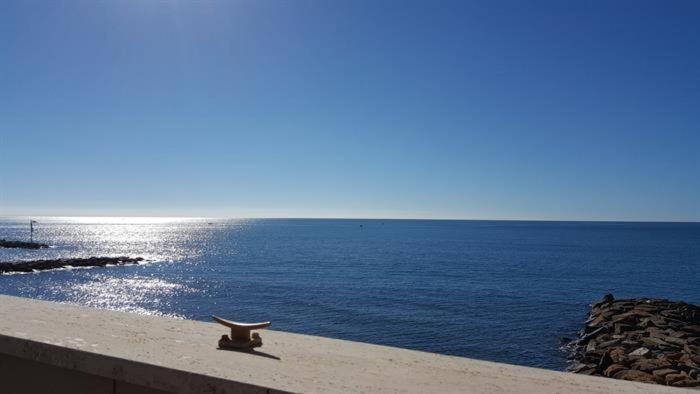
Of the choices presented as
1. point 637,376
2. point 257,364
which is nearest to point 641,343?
point 637,376

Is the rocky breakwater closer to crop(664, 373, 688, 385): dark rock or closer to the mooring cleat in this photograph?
crop(664, 373, 688, 385): dark rock

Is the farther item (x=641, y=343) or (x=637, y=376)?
(x=641, y=343)

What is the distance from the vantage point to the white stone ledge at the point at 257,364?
2.82 metres

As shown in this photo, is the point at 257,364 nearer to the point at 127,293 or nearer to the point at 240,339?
the point at 240,339

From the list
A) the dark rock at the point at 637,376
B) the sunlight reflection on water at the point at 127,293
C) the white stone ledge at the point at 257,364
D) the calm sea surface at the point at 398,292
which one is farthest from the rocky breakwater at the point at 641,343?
the sunlight reflection on water at the point at 127,293

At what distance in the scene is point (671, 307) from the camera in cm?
3300

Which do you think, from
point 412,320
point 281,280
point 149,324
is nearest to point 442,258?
point 281,280

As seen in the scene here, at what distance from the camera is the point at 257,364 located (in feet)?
10.6

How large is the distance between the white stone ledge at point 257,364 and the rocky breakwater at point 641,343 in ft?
49.5

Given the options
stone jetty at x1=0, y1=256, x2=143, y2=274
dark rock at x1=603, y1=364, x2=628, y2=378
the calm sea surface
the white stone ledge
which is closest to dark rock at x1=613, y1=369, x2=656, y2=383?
dark rock at x1=603, y1=364, x2=628, y2=378

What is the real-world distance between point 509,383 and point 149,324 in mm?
3000

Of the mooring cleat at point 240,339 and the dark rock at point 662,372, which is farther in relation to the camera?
the dark rock at point 662,372

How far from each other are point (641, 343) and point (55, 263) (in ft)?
200

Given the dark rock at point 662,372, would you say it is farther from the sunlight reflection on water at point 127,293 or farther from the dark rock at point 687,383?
the sunlight reflection on water at point 127,293
